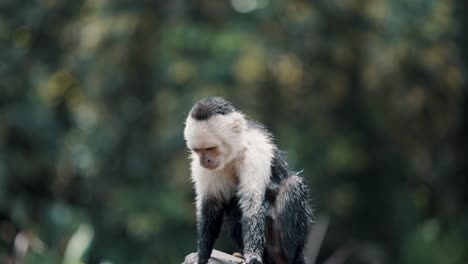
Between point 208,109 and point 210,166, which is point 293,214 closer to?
point 210,166

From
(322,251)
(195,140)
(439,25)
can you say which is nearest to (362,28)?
(439,25)

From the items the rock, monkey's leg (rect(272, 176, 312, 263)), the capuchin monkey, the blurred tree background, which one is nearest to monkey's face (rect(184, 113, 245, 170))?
the capuchin monkey

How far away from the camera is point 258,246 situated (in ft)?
17.7

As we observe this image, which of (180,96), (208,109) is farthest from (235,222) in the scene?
(180,96)

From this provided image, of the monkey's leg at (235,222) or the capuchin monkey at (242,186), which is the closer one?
the capuchin monkey at (242,186)

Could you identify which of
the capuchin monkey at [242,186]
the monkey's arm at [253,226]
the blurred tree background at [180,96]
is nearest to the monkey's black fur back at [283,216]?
the capuchin monkey at [242,186]

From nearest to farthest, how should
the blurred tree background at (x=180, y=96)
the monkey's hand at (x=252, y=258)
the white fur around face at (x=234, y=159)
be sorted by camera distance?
the monkey's hand at (x=252, y=258)
the white fur around face at (x=234, y=159)
the blurred tree background at (x=180, y=96)

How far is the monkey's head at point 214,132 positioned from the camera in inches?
223

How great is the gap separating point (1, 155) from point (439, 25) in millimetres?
6416

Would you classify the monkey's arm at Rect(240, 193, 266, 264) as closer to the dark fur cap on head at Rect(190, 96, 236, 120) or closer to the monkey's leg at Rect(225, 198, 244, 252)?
the monkey's leg at Rect(225, 198, 244, 252)

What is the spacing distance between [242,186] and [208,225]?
14.7 inches

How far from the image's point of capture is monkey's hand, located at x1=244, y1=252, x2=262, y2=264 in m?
5.36

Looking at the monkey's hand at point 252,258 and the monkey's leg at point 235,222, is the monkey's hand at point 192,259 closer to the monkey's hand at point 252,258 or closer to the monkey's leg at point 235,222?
the monkey's leg at point 235,222

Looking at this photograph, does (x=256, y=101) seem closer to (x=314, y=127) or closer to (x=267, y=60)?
(x=267, y=60)
